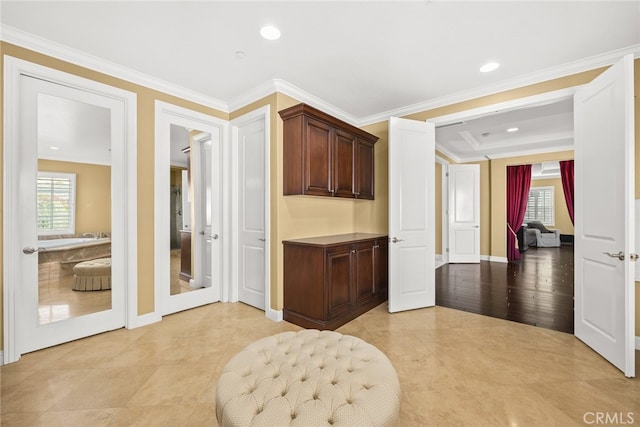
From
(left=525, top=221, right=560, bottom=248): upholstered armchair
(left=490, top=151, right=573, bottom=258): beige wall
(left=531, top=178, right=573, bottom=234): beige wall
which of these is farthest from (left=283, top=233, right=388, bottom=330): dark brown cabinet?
(left=531, top=178, right=573, bottom=234): beige wall

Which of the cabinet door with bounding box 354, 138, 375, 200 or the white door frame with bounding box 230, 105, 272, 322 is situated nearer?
A: the white door frame with bounding box 230, 105, 272, 322

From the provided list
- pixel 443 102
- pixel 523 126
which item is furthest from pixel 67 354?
pixel 523 126

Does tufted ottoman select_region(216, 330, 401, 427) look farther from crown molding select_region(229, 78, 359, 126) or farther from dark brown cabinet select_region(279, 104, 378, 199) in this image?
crown molding select_region(229, 78, 359, 126)

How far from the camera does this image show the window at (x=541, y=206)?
37.2ft

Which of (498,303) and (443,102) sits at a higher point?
(443,102)

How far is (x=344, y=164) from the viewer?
3607 millimetres

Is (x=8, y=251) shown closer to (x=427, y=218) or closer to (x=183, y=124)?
(x=183, y=124)

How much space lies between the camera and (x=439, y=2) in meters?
2.01

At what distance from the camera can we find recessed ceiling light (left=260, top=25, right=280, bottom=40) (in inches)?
89.7

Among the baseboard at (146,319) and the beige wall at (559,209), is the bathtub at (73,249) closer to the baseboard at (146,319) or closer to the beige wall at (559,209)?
the baseboard at (146,319)

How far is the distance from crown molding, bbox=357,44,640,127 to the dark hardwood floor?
2.69m

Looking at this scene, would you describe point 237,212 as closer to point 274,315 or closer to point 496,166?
point 274,315

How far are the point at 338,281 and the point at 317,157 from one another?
1414mm

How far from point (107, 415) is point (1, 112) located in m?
2.48
